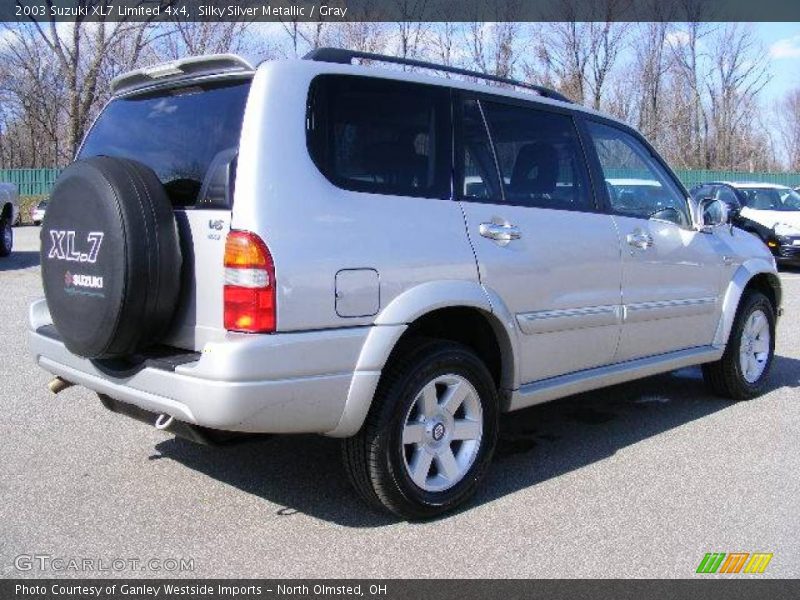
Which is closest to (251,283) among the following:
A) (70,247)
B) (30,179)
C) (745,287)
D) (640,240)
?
(70,247)

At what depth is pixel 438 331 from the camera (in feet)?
13.2

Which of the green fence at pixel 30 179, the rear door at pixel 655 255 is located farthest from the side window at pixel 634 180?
the green fence at pixel 30 179

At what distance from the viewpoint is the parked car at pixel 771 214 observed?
50.0 ft

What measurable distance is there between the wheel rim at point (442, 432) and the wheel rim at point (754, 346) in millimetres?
2906

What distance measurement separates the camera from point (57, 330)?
3.64 meters

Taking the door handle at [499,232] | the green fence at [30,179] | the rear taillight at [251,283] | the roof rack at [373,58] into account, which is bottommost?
the rear taillight at [251,283]

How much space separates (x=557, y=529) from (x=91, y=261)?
7.59ft

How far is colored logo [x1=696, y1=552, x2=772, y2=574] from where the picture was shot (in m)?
3.32

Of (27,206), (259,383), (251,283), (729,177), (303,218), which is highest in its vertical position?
(729,177)

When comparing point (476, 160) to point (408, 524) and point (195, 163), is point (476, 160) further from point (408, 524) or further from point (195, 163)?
point (408, 524)

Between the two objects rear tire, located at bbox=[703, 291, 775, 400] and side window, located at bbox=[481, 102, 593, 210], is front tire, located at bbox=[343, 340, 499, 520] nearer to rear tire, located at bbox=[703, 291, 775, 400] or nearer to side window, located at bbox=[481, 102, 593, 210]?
side window, located at bbox=[481, 102, 593, 210]

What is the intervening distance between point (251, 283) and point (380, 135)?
37.7 inches

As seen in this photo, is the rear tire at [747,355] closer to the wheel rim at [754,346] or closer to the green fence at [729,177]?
the wheel rim at [754,346]

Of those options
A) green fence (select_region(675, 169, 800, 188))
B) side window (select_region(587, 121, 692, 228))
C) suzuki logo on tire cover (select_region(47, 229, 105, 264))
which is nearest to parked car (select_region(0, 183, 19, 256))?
suzuki logo on tire cover (select_region(47, 229, 105, 264))
